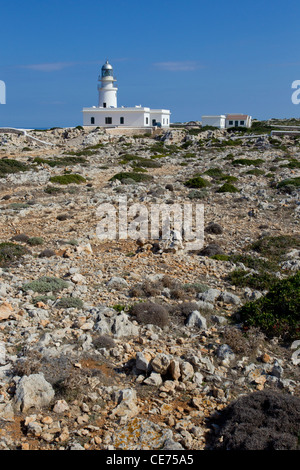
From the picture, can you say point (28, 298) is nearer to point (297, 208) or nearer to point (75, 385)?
point (75, 385)

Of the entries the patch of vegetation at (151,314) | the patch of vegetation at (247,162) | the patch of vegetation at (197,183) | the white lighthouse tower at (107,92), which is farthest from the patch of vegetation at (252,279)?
the white lighthouse tower at (107,92)

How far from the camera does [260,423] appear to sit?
506 cm

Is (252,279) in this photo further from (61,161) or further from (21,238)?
(61,161)

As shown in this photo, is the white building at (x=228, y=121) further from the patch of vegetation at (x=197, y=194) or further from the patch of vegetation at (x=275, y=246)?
the patch of vegetation at (x=275, y=246)

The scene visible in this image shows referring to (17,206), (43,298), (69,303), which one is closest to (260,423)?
(69,303)

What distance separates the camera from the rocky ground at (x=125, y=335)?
17.1 feet

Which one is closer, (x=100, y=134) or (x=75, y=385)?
(x=75, y=385)

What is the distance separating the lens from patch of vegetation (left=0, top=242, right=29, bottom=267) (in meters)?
11.1

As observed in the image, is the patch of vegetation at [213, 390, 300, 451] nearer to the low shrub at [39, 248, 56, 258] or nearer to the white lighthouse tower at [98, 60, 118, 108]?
the low shrub at [39, 248, 56, 258]

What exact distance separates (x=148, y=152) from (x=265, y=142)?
1393cm

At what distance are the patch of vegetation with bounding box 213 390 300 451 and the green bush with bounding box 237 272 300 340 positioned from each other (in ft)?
7.15
